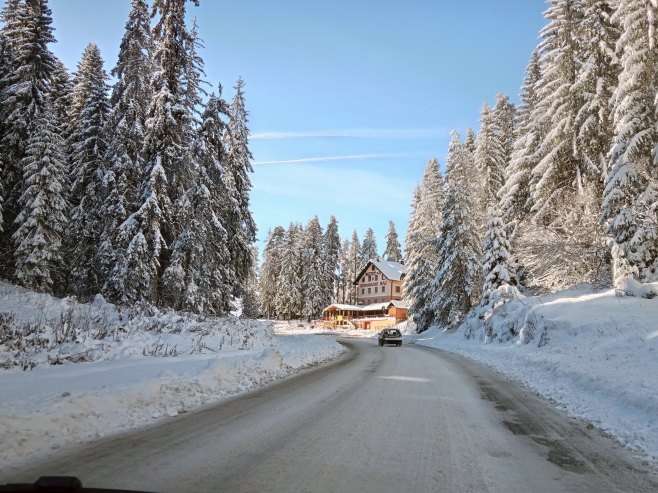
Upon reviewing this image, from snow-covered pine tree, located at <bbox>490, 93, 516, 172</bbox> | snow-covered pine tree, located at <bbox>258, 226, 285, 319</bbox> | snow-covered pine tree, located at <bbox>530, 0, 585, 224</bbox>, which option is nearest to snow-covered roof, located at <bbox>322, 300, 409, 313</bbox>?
snow-covered pine tree, located at <bbox>258, 226, 285, 319</bbox>

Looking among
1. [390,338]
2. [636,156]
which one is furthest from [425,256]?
[636,156]

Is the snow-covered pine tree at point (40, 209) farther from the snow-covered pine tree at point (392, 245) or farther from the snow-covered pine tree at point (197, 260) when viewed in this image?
the snow-covered pine tree at point (392, 245)

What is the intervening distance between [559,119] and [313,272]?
5235 centimetres

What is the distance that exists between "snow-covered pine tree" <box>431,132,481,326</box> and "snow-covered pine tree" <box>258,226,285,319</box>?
137 ft

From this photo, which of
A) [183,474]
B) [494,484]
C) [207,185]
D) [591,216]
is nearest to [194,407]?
[183,474]

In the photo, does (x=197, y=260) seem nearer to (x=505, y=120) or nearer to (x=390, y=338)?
(x=390, y=338)

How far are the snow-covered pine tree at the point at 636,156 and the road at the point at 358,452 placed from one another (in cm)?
1425

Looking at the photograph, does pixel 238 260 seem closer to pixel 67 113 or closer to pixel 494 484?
pixel 67 113

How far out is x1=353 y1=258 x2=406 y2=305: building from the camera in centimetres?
8138

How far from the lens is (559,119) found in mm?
25047

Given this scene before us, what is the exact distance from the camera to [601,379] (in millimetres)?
9484

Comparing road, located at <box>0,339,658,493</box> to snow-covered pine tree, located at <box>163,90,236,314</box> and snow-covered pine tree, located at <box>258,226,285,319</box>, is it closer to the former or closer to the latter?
snow-covered pine tree, located at <box>163,90,236,314</box>

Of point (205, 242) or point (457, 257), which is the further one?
point (457, 257)

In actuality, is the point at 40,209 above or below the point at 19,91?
below
